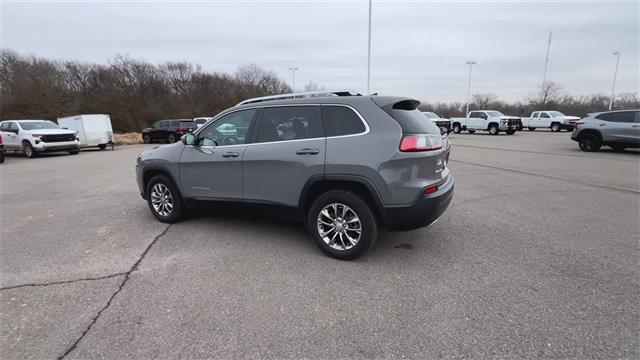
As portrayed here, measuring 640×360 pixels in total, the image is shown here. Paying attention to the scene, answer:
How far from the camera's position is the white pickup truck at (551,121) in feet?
100

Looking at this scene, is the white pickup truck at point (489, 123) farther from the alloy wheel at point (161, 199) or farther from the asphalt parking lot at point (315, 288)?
the alloy wheel at point (161, 199)

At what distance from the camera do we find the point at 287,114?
13.6ft

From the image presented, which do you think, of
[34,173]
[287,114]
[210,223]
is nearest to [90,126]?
[34,173]

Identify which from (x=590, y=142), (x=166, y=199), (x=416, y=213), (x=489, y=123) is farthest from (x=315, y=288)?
(x=489, y=123)

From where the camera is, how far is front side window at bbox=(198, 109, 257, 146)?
4.45 meters

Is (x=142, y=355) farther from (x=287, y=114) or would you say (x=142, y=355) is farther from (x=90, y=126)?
(x=90, y=126)

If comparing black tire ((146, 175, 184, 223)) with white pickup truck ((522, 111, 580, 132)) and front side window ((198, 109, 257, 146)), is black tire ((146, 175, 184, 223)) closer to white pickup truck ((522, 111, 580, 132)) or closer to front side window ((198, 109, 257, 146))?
front side window ((198, 109, 257, 146))

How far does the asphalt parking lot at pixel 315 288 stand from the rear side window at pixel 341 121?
1.42 metres

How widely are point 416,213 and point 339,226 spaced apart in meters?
0.84

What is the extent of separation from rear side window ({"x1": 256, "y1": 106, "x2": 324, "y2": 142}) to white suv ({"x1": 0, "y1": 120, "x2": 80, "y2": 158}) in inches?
689

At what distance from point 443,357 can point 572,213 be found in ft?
14.9

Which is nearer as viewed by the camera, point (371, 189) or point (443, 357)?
point (443, 357)

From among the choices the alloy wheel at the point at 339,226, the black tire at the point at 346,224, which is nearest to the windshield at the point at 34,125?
the black tire at the point at 346,224

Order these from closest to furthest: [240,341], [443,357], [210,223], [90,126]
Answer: [443,357] < [240,341] < [210,223] < [90,126]
